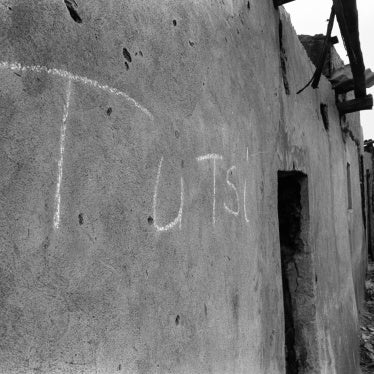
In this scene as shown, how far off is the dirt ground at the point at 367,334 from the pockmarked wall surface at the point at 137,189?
4055 mm

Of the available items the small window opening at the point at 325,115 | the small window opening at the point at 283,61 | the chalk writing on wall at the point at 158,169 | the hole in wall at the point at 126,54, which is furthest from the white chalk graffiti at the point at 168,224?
the small window opening at the point at 325,115

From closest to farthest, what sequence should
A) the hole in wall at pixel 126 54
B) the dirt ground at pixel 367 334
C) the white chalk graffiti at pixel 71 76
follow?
the white chalk graffiti at pixel 71 76
the hole in wall at pixel 126 54
the dirt ground at pixel 367 334

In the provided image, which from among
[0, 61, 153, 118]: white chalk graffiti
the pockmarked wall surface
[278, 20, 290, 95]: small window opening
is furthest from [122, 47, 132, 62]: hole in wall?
[278, 20, 290, 95]: small window opening

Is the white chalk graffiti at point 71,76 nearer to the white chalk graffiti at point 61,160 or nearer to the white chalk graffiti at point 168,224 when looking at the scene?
the white chalk graffiti at point 61,160

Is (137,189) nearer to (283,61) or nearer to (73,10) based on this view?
(73,10)

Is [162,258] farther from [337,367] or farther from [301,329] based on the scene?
[337,367]

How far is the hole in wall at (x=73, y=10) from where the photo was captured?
50.5 inches

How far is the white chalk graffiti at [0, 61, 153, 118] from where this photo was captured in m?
Result: 1.09

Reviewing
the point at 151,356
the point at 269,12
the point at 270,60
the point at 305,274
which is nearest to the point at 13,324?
the point at 151,356

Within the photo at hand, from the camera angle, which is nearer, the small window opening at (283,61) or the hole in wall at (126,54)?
the hole in wall at (126,54)

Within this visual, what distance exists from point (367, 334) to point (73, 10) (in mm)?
6976

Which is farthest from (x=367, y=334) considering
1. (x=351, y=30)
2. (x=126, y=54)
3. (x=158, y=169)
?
(x=126, y=54)

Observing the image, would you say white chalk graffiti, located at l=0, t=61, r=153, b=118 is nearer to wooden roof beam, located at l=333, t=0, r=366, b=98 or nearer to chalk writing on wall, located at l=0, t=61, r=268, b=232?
chalk writing on wall, located at l=0, t=61, r=268, b=232

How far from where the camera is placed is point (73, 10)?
1.30 m
